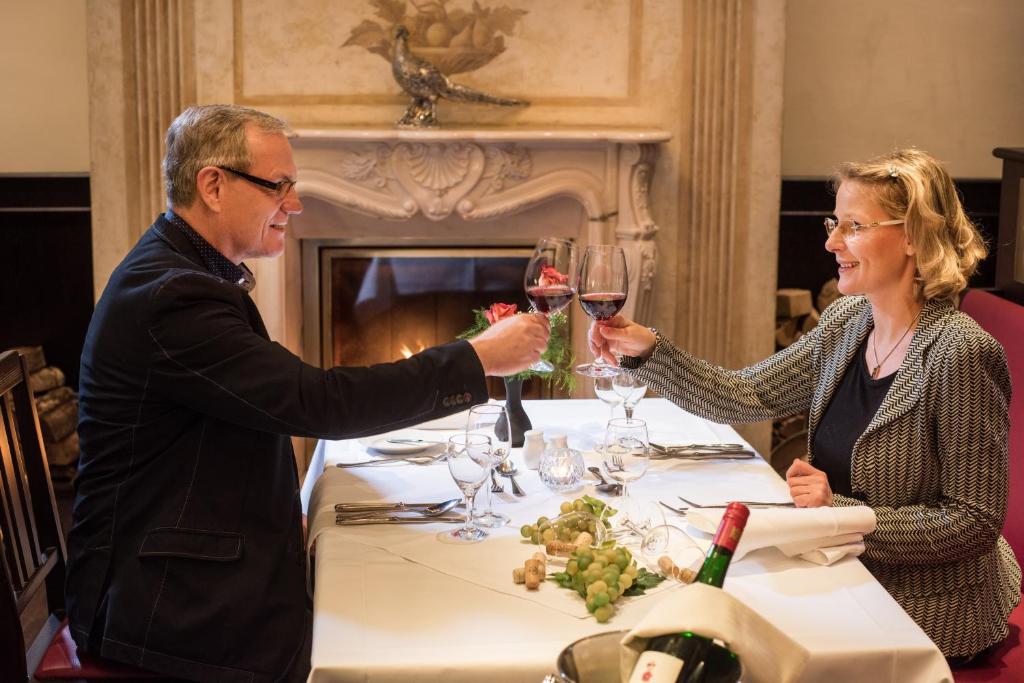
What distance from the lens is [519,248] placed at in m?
4.25

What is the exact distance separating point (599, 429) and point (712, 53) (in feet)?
6.71

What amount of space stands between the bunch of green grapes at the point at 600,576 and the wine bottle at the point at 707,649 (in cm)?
38

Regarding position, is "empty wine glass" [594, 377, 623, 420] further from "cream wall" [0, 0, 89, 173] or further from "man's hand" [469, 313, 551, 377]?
"cream wall" [0, 0, 89, 173]

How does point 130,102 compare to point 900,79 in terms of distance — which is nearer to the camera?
point 130,102

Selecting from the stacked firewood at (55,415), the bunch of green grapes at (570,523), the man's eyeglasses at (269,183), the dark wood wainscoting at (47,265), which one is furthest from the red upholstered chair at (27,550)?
the dark wood wainscoting at (47,265)

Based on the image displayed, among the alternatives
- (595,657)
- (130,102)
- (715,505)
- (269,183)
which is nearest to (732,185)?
(130,102)

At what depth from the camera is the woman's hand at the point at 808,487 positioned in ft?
6.04

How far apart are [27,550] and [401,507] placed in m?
0.70

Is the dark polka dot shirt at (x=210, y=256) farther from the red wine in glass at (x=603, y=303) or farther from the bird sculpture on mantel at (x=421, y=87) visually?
the bird sculpture on mantel at (x=421, y=87)

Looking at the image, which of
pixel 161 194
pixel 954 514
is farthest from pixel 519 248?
pixel 954 514

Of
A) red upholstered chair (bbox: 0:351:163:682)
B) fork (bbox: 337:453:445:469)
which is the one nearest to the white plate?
fork (bbox: 337:453:445:469)

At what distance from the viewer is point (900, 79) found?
4531mm

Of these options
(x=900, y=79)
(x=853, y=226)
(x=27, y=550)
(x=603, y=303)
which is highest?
(x=900, y=79)

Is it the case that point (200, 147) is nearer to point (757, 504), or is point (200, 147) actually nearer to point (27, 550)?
point (27, 550)
